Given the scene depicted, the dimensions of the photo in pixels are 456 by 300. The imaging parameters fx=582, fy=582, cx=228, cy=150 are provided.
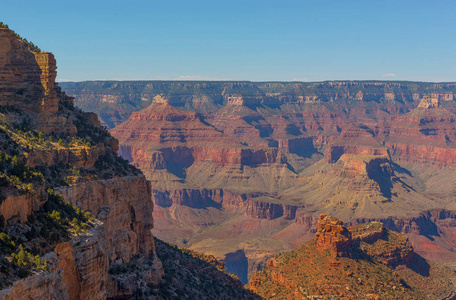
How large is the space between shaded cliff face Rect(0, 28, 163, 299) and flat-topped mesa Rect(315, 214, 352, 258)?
3395 cm

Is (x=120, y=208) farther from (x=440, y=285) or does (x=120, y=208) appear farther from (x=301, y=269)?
(x=440, y=285)

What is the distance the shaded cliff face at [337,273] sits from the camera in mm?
80750

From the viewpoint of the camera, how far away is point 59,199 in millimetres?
43281

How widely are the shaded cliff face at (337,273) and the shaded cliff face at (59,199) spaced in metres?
29.8

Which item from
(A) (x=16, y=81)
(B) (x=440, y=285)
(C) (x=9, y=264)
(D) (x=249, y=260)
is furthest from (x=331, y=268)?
(D) (x=249, y=260)

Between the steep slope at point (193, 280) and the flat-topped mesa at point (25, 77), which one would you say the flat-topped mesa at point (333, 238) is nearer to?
the steep slope at point (193, 280)

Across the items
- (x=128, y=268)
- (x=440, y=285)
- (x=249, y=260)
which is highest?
(x=128, y=268)

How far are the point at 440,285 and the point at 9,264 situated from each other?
91552 mm

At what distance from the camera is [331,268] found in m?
84.0

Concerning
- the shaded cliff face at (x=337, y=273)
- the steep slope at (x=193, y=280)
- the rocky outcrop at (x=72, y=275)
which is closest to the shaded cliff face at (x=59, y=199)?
the rocky outcrop at (x=72, y=275)

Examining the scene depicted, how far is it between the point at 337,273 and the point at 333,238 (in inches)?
211

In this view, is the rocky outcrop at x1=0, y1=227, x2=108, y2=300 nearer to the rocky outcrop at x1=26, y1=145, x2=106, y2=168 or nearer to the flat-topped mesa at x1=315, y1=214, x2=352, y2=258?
the rocky outcrop at x1=26, y1=145, x2=106, y2=168

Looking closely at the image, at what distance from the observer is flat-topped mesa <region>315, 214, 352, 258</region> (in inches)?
3361

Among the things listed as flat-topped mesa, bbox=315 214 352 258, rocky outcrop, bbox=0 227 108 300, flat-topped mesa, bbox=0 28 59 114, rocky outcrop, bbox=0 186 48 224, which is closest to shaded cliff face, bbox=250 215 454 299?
flat-topped mesa, bbox=315 214 352 258
